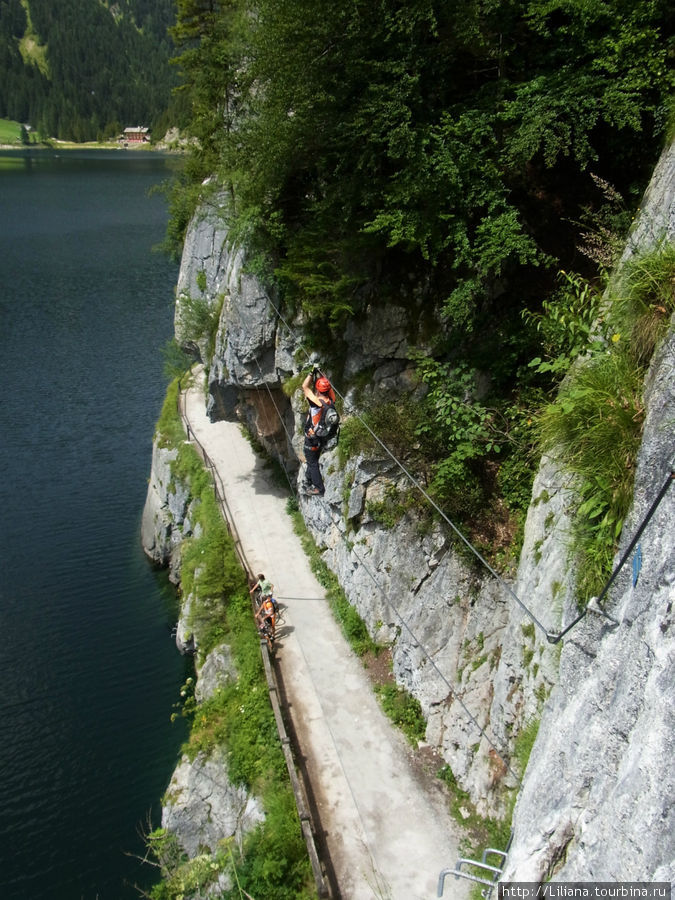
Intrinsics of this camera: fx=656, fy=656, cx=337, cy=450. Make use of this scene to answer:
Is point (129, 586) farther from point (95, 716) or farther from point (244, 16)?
point (244, 16)

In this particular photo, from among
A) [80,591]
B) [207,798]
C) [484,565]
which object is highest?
[484,565]

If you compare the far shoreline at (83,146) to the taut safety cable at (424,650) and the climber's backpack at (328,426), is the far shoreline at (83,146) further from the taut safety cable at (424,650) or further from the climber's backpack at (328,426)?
the taut safety cable at (424,650)

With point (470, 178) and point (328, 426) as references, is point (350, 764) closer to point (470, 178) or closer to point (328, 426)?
point (328, 426)

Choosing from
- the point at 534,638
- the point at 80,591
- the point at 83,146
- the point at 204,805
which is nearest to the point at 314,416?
the point at 534,638

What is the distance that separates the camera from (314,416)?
652 inches

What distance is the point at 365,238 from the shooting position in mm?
14250

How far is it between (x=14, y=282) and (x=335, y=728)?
52218 mm

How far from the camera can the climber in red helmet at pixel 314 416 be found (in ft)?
54.0

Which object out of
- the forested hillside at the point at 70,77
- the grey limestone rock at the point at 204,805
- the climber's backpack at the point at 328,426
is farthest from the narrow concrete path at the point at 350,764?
the forested hillside at the point at 70,77

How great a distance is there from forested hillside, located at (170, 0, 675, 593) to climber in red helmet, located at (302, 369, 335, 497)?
1.15 metres

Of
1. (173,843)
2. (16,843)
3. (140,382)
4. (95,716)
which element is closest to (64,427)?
(140,382)

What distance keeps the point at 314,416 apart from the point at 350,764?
798cm

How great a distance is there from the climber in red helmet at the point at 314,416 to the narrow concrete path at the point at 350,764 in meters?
3.50

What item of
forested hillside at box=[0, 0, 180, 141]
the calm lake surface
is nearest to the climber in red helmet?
the calm lake surface
